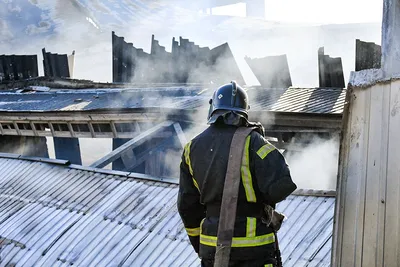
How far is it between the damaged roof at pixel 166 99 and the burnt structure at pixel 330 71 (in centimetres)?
26

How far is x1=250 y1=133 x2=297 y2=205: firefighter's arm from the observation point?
2.95 meters

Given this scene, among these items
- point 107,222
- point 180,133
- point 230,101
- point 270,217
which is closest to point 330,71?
point 180,133

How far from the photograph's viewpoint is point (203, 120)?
8.38 metres

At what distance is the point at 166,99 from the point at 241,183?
23.0ft

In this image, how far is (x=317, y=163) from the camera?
810 cm

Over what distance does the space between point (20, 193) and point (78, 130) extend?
2997 millimetres

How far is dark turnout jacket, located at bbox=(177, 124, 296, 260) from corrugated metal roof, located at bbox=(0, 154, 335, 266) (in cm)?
141

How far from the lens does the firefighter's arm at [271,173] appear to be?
2947 mm

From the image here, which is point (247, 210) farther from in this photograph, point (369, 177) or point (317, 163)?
point (317, 163)

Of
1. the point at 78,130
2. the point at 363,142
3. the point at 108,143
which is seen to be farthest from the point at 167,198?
the point at 108,143

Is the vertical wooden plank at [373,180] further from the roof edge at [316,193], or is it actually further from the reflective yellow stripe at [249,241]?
the roof edge at [316,193]

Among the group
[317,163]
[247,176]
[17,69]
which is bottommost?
[317,163]

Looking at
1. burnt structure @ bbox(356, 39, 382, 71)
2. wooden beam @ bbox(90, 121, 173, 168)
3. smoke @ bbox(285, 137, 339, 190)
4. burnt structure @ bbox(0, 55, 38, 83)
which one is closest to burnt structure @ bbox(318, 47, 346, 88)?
burnt structure @ bbox(356, 39, 382, 71)

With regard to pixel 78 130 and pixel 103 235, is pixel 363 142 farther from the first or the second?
pixel 78 130
